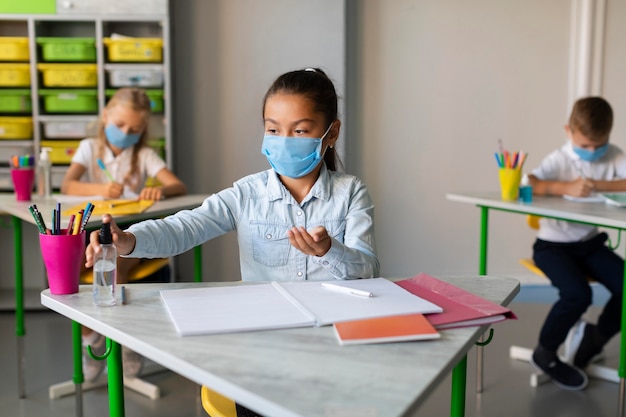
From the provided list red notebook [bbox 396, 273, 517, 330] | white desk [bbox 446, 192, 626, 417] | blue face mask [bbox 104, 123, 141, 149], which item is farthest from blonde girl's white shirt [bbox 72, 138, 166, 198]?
red notebook [bbox 396, 273, 517, 330]

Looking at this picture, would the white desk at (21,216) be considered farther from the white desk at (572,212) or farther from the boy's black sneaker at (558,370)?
the boy's black sneaker at (558,370)

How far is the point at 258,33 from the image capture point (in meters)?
4.19

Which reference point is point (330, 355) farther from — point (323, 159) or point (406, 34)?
point (406, 34)

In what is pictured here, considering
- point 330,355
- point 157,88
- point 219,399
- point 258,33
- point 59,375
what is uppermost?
point 258,33

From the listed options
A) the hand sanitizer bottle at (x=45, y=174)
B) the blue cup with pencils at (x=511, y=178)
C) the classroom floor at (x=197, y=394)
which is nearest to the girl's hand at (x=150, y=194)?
the hand sanitizer bottle at (x=45, y=174)

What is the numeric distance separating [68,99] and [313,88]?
2426mm

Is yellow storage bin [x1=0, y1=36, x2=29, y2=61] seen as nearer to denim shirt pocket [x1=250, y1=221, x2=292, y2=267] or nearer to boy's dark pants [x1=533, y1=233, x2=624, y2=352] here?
denim shirt pocket [x1=250, y1=221, x2=292, y2=267]

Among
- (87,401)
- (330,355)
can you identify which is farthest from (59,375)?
(330,355)

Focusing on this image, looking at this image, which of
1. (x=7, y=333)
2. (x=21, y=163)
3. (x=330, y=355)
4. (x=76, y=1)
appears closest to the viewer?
(x=330, y=355)

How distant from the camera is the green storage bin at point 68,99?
3855 mm

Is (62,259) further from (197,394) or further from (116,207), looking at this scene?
(197,394)

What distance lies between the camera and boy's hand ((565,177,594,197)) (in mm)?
2865

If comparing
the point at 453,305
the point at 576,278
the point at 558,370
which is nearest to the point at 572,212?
the point at 576,278

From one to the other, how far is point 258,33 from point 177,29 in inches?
18.1
